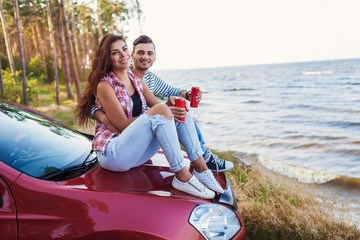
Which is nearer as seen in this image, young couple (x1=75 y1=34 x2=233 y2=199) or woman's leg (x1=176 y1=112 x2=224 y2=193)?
A: young couple (x1=75 y1=34 x2=233 y2=199)

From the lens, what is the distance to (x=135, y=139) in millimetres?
2314

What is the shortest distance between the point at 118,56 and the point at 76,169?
1.19m

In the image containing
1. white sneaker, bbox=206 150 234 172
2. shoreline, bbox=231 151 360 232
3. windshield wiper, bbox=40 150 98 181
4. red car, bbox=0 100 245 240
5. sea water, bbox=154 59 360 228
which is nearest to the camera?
red car, bbox=0 100 245 240

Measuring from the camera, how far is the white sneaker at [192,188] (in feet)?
6.82

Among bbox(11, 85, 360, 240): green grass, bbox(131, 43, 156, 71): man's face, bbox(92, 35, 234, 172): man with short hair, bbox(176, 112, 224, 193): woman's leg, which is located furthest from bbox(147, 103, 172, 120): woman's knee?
bbox(11, 85, 360, 240): green grass

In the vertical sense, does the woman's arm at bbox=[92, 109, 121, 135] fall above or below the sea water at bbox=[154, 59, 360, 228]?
above

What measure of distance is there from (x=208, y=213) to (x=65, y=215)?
85cm

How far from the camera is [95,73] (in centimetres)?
279

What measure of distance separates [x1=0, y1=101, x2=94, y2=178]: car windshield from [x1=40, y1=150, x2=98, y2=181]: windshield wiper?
0.02 metres

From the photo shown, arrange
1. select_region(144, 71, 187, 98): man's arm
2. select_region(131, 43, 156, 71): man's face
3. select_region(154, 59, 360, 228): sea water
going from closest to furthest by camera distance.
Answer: select_region(131, 43, 156, 71): man's face → select_region(144, 71, 187, 98): man's arm → select_region(154, 59, 360, 228): sea water

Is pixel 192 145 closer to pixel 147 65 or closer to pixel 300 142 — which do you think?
pixel 147 65

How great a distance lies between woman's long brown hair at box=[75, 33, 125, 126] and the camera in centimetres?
279

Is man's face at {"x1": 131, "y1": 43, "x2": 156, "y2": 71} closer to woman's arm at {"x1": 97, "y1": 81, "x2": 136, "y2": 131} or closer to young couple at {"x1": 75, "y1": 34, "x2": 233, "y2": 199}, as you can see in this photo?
young couple at {"x1": 75, "y1": 34, "x2": 233, "y2": 199}

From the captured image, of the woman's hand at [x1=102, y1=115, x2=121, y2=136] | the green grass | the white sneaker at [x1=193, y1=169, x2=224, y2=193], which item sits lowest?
the green grass
